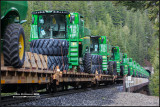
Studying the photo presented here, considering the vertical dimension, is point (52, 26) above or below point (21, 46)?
above

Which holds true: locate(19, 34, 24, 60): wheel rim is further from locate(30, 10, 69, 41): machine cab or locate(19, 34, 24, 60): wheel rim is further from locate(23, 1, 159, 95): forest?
locate(23, 1, 159, 95): forest

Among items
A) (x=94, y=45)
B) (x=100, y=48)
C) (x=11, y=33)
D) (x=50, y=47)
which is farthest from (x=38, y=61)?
(x=94, y=45)

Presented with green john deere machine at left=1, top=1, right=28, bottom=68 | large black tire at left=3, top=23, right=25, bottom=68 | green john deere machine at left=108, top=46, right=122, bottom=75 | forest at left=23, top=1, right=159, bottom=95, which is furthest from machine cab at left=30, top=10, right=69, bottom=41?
forest at left=23, top=1, right=159, bottom=95

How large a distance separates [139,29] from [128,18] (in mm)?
10922

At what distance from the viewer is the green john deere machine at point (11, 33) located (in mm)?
8737

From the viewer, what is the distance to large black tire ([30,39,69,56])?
15.3m

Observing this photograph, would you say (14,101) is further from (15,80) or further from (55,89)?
(55,89)

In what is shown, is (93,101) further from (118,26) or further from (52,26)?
(118,26)

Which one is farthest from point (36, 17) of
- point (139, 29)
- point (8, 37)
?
point (139, 29)

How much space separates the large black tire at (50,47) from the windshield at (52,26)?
1830 mm

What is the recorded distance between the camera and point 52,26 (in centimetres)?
1750

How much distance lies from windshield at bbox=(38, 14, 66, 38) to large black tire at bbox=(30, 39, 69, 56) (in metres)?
1.83

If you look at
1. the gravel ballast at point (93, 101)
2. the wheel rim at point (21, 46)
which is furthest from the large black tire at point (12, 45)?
the gravel ballast at point (93, 101)

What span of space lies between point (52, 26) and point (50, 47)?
7.93 feet
